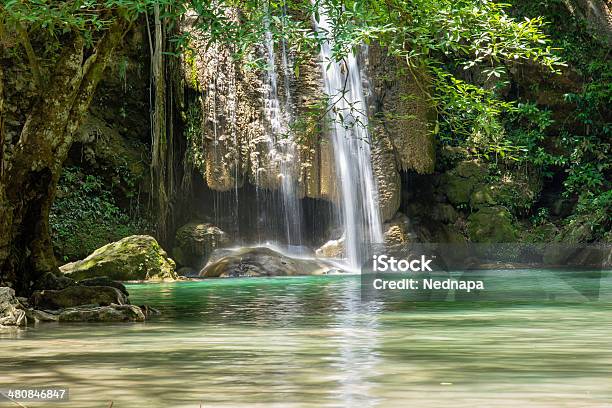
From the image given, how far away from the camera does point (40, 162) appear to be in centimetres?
1044

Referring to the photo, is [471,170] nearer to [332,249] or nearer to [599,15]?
[332,249]

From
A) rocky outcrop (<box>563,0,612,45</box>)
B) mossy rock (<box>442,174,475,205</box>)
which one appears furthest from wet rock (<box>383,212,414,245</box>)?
rocky outcrop (<box>563,0,612,45</box>)

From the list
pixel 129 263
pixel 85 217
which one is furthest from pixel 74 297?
pixel 85 217

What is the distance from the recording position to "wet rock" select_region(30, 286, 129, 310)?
1012cm

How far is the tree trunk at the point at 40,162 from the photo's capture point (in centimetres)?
1030

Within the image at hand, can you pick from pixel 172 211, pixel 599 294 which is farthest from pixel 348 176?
pixel 599 294

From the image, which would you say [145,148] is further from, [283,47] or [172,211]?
[283,47]

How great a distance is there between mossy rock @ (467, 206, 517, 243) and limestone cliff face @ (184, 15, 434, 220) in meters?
1.65

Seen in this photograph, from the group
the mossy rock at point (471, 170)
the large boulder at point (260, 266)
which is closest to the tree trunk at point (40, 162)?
the large boulder at point (260, 266)

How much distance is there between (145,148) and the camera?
22719 mm

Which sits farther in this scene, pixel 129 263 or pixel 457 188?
pixel 457 188

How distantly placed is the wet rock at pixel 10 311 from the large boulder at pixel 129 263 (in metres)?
7.95

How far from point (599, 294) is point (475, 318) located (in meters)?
3.83

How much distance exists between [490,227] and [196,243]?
21.9ft
